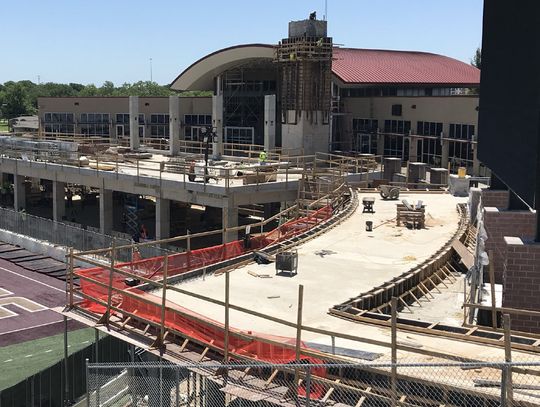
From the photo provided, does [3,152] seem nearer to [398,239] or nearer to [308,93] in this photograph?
[308,93]

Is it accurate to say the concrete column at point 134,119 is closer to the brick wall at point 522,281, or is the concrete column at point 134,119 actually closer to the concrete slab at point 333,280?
the concrete slab at point 333,280

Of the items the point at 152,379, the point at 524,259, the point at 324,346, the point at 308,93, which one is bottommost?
the point at 152,379

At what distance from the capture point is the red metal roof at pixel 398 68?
2445 inches

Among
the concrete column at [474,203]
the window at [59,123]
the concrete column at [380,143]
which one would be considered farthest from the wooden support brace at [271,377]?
the window at [59,123]

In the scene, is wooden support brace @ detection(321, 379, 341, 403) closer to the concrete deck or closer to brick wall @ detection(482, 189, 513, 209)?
the concrete deck

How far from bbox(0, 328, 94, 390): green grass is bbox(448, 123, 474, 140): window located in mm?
34739

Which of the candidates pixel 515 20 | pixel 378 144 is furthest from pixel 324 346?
pixel 378 144

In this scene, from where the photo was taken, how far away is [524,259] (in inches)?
566

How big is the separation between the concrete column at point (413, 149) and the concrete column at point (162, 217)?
23789mm

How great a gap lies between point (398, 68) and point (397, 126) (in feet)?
33.2

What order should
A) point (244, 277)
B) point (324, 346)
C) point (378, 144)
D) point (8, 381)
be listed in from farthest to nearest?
point (378, 144) < point (8, 381) < point (244, 277) < point (324, 346)

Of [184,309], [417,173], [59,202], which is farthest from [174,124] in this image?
[184,309]

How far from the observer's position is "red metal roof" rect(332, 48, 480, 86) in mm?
62094

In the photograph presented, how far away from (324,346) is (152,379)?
12.3ft
